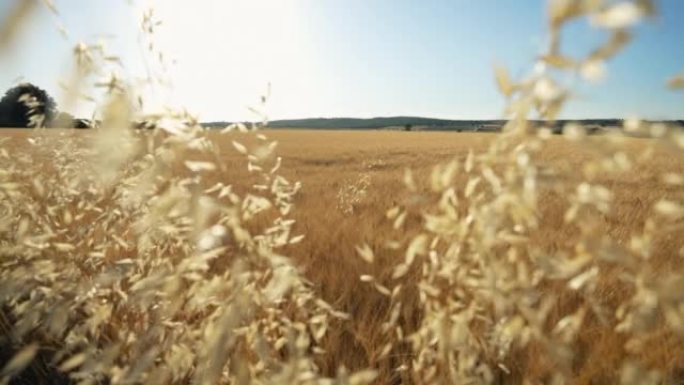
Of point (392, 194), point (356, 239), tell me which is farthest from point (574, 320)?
point (392, 194)

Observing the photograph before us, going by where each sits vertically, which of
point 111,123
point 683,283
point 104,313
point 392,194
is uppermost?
point 111,123

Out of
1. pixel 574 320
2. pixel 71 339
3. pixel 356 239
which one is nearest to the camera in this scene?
pixel 574 320

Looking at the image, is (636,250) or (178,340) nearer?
(636,250)

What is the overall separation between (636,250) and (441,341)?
43 cm

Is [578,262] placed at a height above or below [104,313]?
above

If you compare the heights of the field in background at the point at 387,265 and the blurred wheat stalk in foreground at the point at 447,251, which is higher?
the blurred wheat stalk in foreground at the point at 447,251

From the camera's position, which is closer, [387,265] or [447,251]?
[447,251]

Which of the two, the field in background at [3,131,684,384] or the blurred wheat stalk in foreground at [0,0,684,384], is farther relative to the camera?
the field in background at [3,131,684,384]

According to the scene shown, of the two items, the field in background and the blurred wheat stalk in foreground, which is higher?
the blurred wheat stalk in foreground

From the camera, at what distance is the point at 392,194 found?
6.38m

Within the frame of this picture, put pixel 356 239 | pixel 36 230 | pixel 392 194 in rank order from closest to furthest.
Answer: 1. pixel 36 230
2. pixel 356 239
3. pixel 392 194

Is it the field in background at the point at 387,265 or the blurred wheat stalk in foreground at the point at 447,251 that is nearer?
the blurred wheat stalk in foreground at the point at 447,251

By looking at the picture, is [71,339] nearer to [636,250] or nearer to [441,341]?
[441,341]

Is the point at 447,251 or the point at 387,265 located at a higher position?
the point at 447,251
